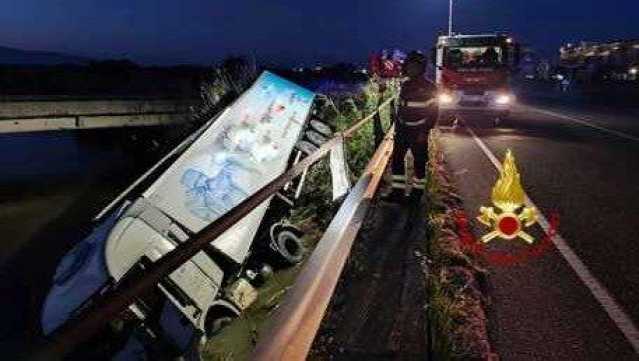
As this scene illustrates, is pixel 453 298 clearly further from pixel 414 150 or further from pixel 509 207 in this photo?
pixel 414 150

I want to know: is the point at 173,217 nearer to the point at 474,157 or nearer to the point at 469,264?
the point at 469,264

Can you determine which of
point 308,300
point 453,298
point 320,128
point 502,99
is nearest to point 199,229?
point 320,128

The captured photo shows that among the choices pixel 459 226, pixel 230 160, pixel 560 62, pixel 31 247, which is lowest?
pixel 560 62

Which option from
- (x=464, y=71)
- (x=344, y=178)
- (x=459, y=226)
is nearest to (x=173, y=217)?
(x=344, y=178)

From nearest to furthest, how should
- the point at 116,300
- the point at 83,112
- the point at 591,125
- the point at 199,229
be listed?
the point at 116,300 < the point at 199,229 < the point at 83,112 < the point at 591,125

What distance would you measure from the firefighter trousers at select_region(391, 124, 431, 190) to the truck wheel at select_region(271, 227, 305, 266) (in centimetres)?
144

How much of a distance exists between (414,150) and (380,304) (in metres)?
4.15

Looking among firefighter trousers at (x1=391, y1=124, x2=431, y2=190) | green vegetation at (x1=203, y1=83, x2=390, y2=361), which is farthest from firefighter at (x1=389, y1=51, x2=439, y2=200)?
green vegetation at (x1=203, y1=83, x2=390, y2=361)

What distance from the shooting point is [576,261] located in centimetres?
604

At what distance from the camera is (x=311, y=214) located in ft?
29.9

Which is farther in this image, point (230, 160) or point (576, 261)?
point (230, 160)

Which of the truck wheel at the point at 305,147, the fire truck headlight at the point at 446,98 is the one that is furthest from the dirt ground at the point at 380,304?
the fire truck headlight at the point at 446,98

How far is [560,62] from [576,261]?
7005 cm

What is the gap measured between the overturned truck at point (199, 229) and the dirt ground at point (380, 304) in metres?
1.68
